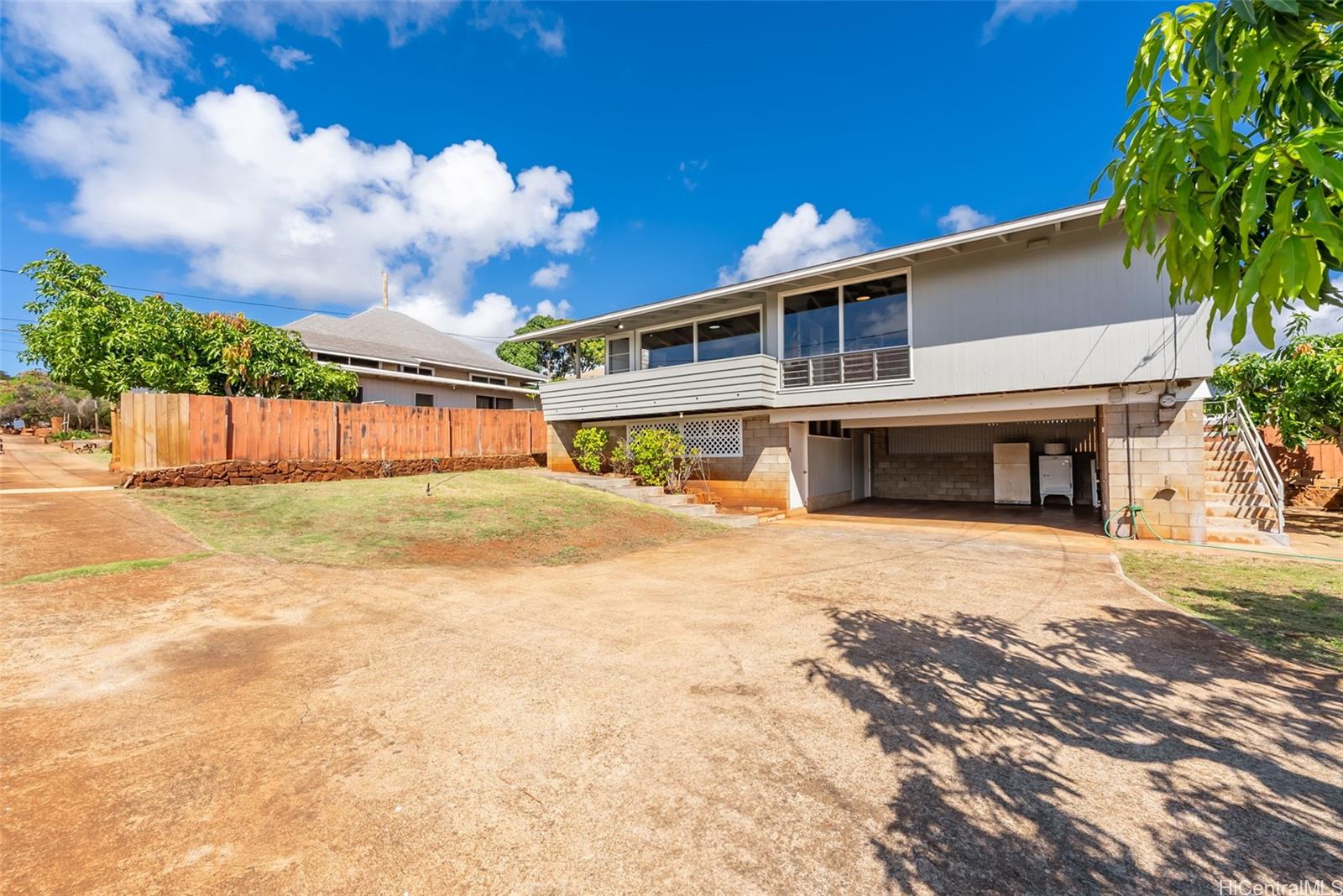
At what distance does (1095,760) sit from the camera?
2.61 meters

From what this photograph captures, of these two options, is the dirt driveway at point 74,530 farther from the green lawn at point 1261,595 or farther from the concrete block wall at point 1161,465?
the concrete block wall at point 1161,465

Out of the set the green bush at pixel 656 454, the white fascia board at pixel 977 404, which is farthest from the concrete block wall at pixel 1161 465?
the green bush at pixel 656 454

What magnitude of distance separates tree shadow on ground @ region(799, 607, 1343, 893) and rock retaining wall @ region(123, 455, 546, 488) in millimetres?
12863

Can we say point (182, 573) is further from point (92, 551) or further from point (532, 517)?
point (532, 517)

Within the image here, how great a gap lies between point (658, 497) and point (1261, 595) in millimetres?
9819

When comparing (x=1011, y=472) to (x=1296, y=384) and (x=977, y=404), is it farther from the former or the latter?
(x=977, y=404)

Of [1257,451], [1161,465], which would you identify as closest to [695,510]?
[1161,465]

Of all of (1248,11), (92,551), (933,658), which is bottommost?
(933,658)

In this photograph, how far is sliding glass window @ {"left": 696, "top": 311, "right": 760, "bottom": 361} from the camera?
43.4 feet

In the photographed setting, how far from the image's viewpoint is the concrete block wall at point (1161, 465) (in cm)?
875

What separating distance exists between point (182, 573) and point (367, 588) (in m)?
2.07

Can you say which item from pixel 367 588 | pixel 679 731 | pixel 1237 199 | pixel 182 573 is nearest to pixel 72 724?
pixel 367 588

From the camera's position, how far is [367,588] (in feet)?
18.8

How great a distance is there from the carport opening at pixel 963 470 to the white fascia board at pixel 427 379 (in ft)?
39.0
